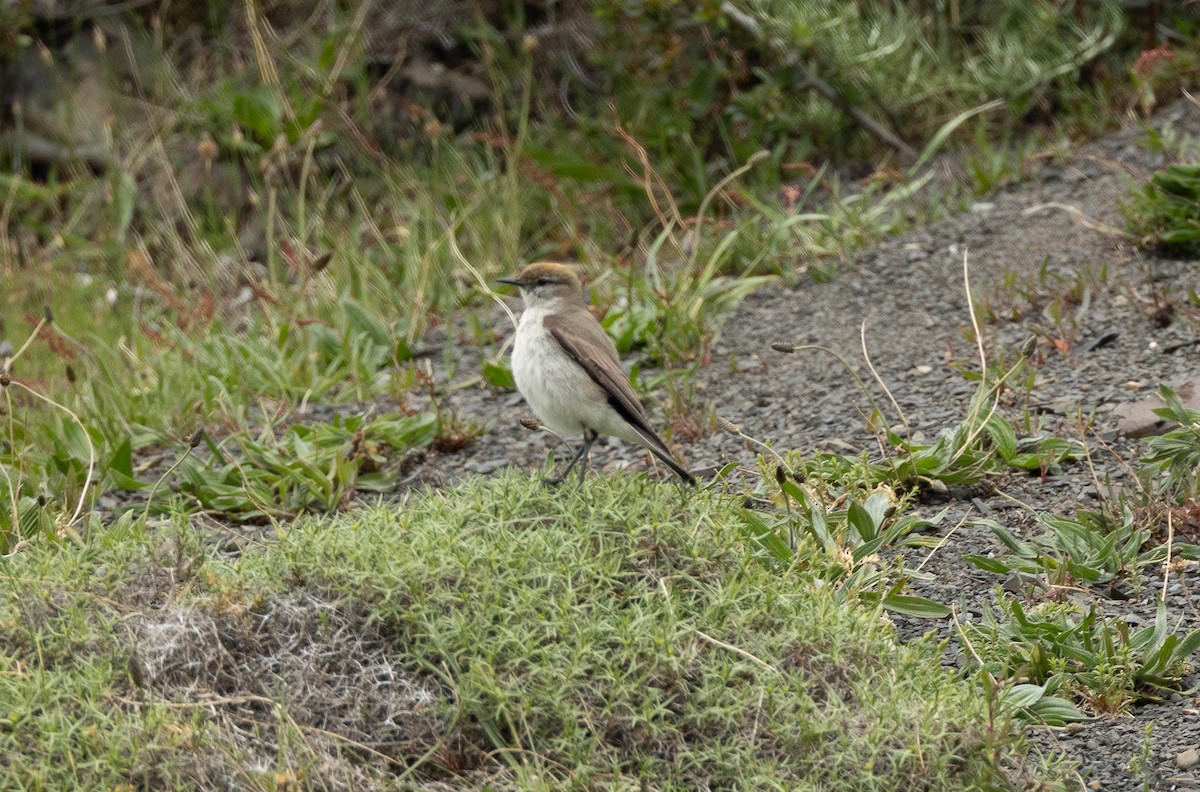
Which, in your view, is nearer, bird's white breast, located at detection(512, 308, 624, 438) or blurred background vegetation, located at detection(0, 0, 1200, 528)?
bird's white breast, located at detection(512, 308, 624, 438)

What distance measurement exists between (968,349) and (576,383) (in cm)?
216

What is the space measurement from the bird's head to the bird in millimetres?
217

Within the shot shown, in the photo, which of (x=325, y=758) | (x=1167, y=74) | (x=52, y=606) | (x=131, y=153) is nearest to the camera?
(x=325, y=758)

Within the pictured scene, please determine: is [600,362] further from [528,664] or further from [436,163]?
[436,163]

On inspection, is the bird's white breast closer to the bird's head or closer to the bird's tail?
the bird's tail

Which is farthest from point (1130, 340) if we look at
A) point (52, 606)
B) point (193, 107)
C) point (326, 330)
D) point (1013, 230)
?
point (193, 107)

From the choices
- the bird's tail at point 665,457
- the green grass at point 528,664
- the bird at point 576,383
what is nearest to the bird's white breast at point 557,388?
the bird at point 576,383

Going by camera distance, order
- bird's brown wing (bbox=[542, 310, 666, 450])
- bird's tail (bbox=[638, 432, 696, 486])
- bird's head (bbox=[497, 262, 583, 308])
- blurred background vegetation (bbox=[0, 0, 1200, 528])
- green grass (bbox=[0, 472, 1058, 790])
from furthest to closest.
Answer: blurred background vegetation (bbox=[0, 0, 1200, 528]), bird's head (bbox=[497, 262, 583, 308]), bird's brown wing (bbox=[542, 310, 666, 450]), bird's tail (bbox=[638, 432, 696, 486]), green grass (bbox=[0, 472, 1058, 790])

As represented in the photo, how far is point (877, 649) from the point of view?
3.77 metres

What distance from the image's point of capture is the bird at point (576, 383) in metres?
4.99

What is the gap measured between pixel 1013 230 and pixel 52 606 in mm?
5401

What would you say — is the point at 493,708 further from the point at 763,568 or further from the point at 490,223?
the point at 490,223

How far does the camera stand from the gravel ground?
4.99m

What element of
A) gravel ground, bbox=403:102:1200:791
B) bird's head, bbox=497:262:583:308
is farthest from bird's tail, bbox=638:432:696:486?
bird's head, bbox=497:262:583:308
